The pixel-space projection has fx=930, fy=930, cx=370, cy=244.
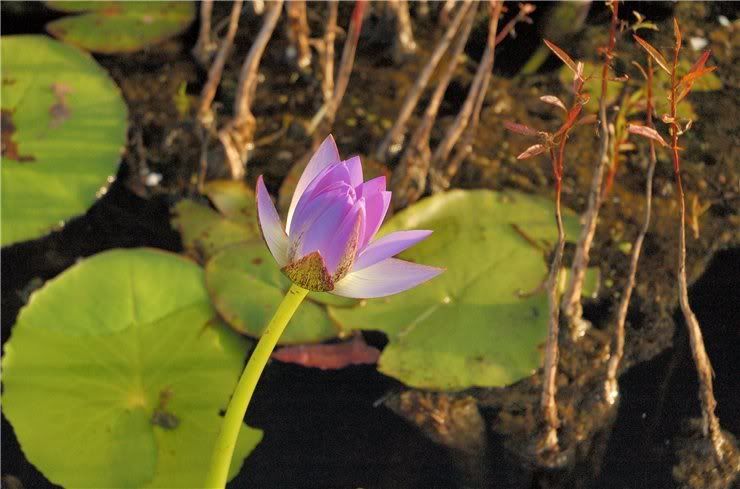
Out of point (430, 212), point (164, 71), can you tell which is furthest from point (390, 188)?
point (164, 71)

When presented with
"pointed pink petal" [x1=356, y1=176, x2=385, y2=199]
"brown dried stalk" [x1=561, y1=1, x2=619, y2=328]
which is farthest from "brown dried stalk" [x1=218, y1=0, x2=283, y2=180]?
"pointed pink petal" [x1=356, y1=176, x2=385, y2=199]

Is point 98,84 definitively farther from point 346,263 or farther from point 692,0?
point 692,0

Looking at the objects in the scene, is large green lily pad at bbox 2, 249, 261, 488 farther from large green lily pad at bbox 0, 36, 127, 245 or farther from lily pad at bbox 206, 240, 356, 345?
large green lily pad at bbox 0, 36, 127, 245

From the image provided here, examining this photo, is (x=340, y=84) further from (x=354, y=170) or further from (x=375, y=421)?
(x=354, y=170)

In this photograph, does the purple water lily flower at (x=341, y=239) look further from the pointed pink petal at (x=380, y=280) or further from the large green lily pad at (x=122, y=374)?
the large green lily pad at (x=122, y=374)

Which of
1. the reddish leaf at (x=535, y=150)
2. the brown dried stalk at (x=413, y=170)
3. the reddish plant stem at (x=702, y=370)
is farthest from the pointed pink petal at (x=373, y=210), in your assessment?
the brown dried stalk at (x=413, y=170)

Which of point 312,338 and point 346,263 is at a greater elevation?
point 346,263

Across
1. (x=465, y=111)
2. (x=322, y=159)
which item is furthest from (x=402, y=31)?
(x=322, y=159)
